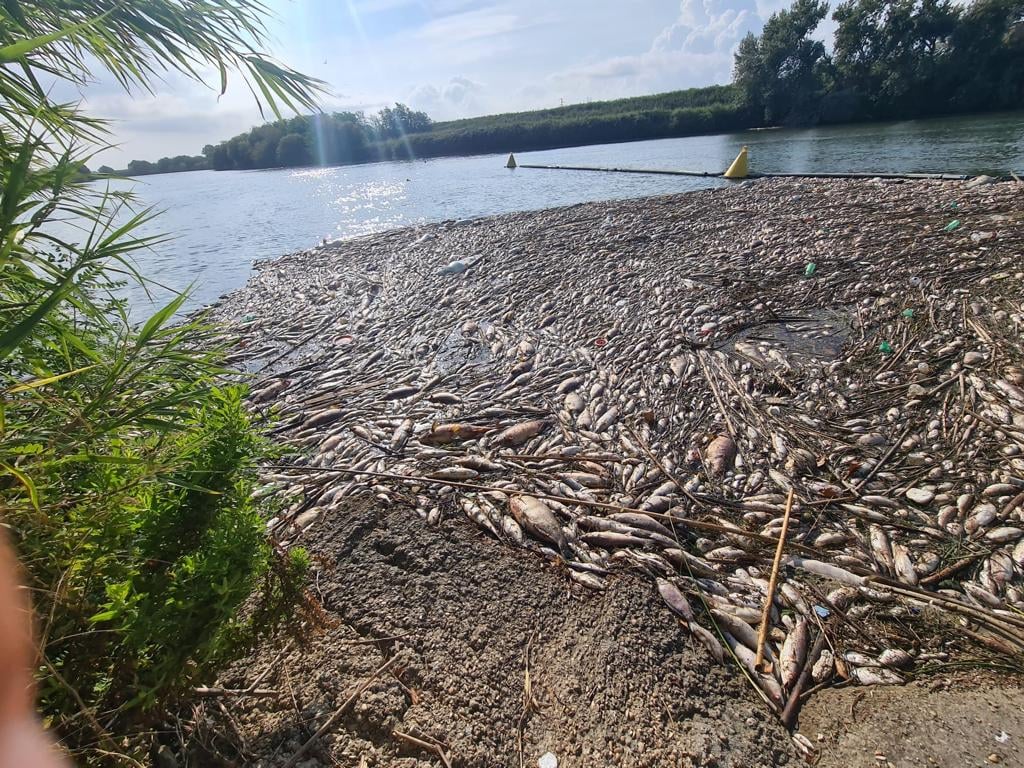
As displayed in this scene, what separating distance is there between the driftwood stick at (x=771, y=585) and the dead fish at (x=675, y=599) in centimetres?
37

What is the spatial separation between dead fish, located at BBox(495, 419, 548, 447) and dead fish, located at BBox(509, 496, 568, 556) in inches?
36.4

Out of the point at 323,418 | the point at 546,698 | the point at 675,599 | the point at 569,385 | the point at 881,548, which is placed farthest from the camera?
the point at 569,385

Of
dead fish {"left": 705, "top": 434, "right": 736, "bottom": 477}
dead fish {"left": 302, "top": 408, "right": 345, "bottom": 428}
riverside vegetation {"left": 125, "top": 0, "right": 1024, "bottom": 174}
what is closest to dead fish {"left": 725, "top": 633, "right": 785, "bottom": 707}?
dead fish {"left": 705, "top": 434, "right": 736, "bottom": 477}

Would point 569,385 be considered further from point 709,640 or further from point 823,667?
point 823,667

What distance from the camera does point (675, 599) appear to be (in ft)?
9.46

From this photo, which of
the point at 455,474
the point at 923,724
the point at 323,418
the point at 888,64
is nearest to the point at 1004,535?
the point at 923,724

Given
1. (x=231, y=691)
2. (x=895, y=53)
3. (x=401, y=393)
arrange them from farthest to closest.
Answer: (x=895, y=53) < (x=401, y=393) < (x=231, y=691)

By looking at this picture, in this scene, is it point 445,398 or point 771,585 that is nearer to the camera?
point 771,585

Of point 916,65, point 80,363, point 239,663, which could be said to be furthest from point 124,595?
point 916,65

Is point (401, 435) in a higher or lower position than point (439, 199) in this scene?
higher

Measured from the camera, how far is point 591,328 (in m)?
7.07

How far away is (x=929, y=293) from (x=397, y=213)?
63.6 feet

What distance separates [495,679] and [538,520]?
46.0 inches

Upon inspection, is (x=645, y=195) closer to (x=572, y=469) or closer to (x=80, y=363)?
(x=572, y=469)
